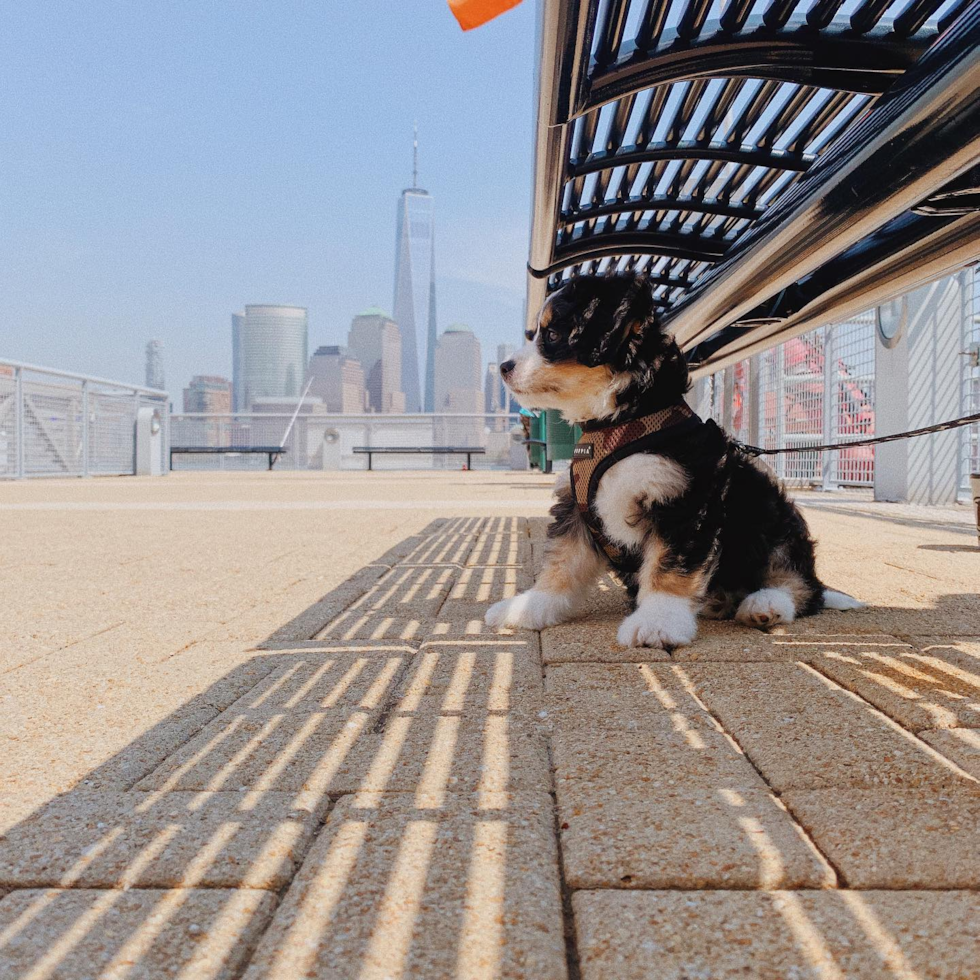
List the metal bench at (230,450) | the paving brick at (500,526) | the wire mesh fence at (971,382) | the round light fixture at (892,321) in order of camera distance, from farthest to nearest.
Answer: the metal bench at (230,450), the round light fixture at (892,321), the wire mesh fence at (971,382), the paving brick at (500,526)

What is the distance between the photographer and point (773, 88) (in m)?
2.12

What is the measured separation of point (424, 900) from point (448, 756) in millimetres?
494

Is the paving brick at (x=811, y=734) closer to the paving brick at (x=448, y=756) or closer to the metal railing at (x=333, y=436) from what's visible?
the paving brick at (x=448, y=756)

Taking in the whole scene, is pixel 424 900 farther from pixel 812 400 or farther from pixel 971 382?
pixel 812 400

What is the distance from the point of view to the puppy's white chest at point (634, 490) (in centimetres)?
251

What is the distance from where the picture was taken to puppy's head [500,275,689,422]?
105 inches

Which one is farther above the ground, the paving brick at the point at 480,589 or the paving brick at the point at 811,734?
the paving brick at the point at 811,734

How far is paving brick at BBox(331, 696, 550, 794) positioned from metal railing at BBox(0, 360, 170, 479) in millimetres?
16771

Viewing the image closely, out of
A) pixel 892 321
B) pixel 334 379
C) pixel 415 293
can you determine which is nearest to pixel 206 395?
pixel 334 379

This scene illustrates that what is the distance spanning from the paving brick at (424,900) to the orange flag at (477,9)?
111 cm

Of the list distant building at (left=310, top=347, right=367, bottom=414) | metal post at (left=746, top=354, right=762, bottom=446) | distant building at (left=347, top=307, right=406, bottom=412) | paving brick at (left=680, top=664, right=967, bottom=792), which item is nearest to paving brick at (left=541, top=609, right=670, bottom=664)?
paving brick at (left=680, top=664, right=967, bottom=792)

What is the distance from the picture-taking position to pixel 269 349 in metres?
138

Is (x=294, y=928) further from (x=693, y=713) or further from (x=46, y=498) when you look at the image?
(x=46, y=498)

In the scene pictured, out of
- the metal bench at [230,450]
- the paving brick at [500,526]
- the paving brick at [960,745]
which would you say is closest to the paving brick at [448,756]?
the paving brick at [960,745]
